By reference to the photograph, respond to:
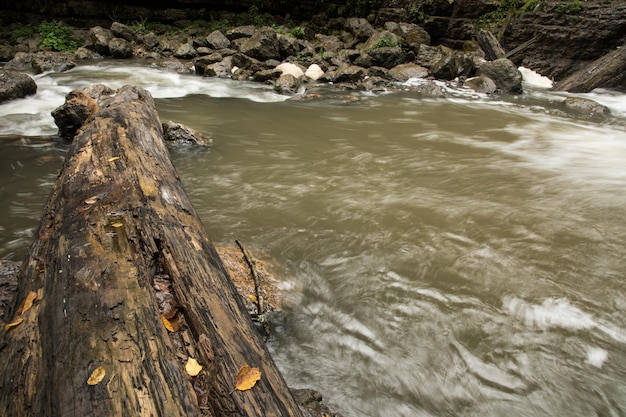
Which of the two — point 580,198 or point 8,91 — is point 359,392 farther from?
point 8,91

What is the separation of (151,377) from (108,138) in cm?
266

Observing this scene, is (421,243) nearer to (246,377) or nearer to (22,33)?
(246,377)

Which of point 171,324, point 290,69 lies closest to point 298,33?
point 290,69

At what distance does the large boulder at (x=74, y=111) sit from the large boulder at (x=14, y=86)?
309cm

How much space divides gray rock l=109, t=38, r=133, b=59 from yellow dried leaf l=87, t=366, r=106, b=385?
1531 cm

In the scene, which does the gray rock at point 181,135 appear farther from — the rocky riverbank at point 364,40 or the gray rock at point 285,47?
the gray rock at point 285,47

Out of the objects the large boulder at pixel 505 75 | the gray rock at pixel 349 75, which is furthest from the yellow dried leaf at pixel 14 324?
the large boulder at pixel 505 75

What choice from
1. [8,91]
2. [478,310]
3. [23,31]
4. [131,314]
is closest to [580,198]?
[478,310]

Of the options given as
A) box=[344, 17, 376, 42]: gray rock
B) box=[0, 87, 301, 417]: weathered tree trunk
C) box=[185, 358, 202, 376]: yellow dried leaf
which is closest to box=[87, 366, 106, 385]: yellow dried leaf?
box=[0, 87, 301, 417]: weathered tree trunk

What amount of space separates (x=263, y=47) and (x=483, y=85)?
24.2 feet

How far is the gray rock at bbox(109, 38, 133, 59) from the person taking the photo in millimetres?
13758

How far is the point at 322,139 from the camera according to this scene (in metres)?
6.73

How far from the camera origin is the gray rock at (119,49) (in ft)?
45.1

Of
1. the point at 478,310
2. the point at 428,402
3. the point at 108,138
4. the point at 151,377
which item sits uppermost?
the point at 108,138
